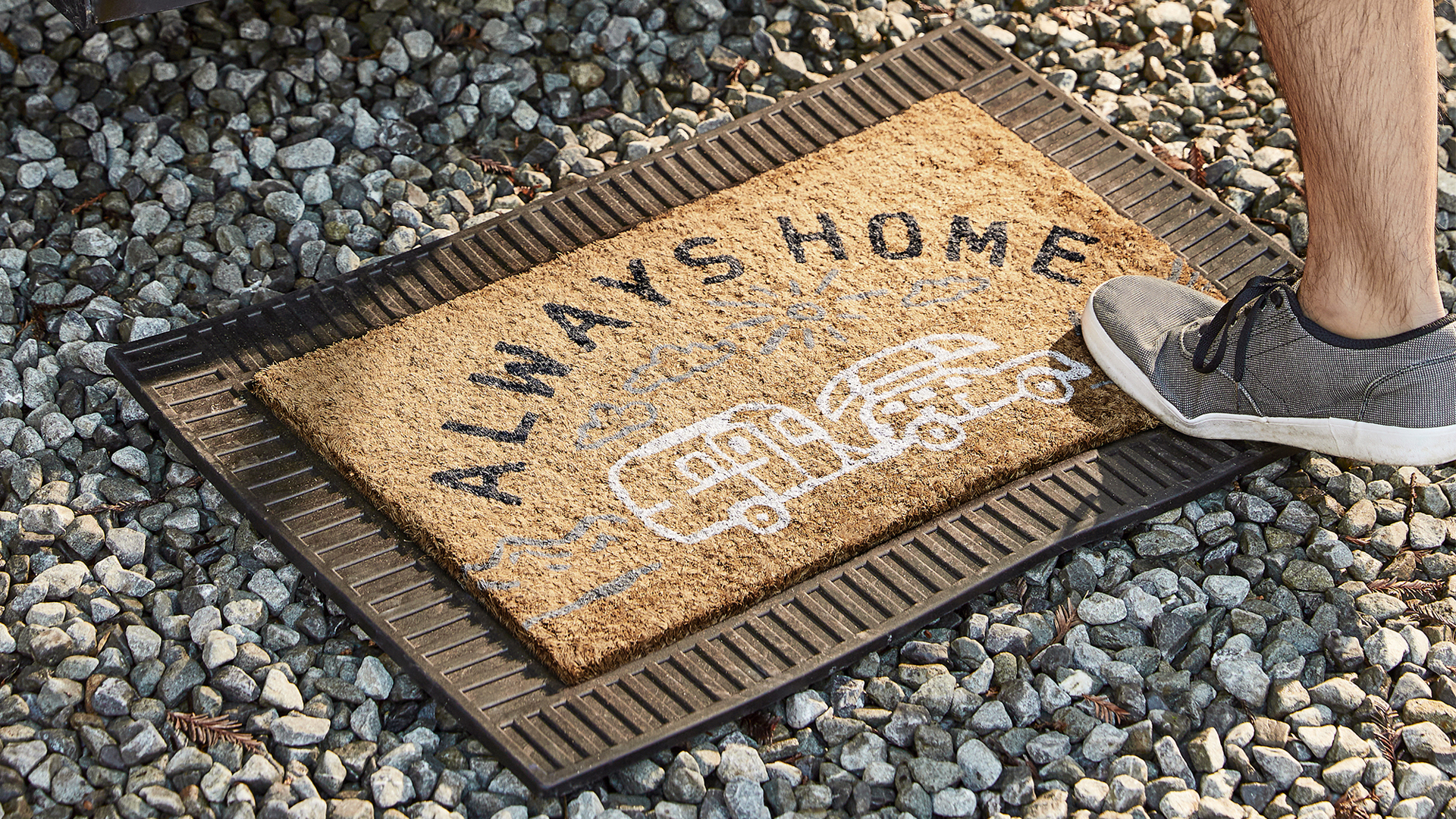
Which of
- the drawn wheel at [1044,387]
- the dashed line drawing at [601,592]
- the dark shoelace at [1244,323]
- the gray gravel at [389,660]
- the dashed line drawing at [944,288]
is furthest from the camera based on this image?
the dashed line drawing at [944,288]

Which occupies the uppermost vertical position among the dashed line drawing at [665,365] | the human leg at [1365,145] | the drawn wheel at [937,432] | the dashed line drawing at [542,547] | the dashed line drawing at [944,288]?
the human leg at [1365,145]

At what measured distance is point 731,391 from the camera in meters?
2.36

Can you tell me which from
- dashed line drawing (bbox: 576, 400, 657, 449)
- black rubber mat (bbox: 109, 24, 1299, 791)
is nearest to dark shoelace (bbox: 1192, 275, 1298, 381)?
black rubber mat (bbox: 109, 24, 1299, 791)

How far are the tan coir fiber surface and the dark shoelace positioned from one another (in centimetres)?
14

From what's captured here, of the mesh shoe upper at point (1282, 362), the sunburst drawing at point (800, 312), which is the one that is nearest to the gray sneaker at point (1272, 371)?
the mesh shoe upper at point (1282, 362)

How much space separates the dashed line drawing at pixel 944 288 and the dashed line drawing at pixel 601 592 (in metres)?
0.72

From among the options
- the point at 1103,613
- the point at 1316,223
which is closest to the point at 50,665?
the point at 1103,613

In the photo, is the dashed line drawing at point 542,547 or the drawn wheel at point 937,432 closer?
the dashed line drawing at point 542,547

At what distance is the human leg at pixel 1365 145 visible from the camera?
206cm

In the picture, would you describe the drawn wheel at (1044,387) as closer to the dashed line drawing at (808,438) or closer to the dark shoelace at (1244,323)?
the dashed line drawing at (808,438)

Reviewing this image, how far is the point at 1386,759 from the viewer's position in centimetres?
197

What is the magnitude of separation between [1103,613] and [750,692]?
56cm

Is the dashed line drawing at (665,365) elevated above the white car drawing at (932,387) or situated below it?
below

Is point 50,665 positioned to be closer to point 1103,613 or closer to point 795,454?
point 795,454
